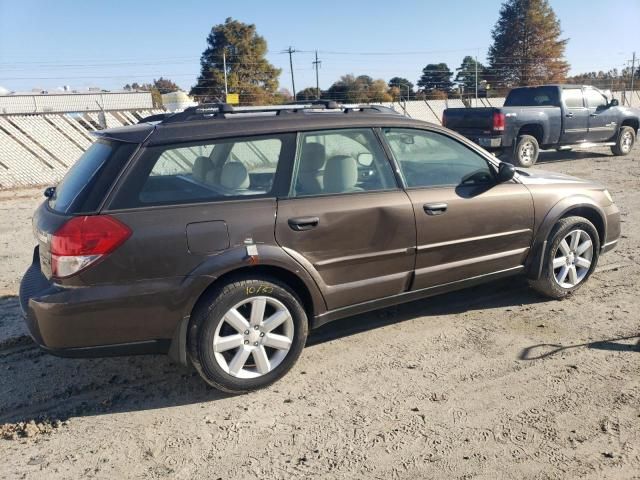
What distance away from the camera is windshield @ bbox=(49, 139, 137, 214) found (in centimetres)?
305

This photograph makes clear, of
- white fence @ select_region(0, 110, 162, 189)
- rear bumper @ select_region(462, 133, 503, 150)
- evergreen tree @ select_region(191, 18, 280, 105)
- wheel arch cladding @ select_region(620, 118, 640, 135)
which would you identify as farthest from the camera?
evergreen tree @ select_region(191, 18, 280, 105)

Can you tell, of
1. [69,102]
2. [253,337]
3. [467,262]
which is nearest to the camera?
[253,337]

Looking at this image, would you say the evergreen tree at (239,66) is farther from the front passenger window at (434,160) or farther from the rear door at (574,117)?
the front passenger window at (434,160)

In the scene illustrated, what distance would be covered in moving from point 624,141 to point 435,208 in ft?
43.2

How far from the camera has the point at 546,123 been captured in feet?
42.0

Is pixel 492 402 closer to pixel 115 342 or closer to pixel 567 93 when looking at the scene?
pixel 115 342

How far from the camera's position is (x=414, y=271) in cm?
392

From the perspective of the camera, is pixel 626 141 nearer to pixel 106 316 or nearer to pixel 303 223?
pixel 303 223

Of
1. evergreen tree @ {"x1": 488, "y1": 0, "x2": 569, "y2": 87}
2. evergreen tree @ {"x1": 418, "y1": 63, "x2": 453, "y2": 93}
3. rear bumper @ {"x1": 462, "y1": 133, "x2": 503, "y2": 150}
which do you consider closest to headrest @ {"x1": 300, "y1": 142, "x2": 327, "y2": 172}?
rear bumper @ {"x1": 462, "y1": 133, "x2": 503, "y2": 150}

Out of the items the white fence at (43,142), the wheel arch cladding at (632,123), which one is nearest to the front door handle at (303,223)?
the white fence at (43,142)

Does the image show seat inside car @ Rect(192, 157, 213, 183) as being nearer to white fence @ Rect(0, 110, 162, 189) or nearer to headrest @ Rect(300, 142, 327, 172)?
headrest @ Rect(300, 142, 327, 172)

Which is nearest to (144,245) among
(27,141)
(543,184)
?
(543,184)

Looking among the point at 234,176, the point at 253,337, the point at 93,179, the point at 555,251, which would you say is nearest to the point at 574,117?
the point at 555,251

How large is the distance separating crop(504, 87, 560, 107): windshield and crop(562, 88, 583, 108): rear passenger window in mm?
243
